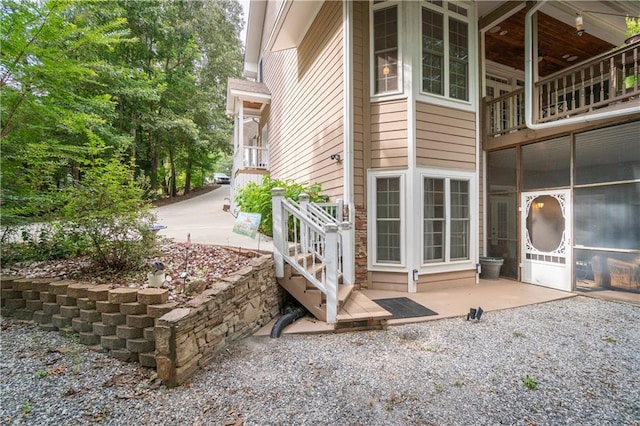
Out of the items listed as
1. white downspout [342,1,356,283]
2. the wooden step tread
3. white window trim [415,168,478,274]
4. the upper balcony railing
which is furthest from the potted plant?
the wooden step tread

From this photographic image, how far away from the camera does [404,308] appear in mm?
4402

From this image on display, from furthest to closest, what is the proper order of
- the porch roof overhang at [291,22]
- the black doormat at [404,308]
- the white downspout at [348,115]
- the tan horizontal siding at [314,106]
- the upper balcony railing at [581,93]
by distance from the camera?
the porch roof overhang at [291,22]
the tan horizontal siding at [314,106]
the white downspout at [348,115]
the upper balcony railing at [581,93]
the black doormat at [404,308]

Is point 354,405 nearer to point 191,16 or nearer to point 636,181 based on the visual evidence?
point 636,181

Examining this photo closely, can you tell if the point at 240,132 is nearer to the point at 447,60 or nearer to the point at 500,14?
the point at 447,60

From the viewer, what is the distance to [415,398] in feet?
7.77

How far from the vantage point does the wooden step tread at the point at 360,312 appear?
3619mm

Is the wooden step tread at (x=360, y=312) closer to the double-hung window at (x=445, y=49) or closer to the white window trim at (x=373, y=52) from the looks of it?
the white window trim at (x=373, y=52)

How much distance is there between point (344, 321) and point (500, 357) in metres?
1.74

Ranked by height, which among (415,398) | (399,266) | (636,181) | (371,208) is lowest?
(415,398)

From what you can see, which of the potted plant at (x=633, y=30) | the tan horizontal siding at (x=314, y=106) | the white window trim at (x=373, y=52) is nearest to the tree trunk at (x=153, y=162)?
the tan horizontal siding at (x=314, y=106)

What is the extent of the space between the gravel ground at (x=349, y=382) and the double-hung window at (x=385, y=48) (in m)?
4.53

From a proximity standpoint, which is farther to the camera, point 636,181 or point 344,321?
point 636,181

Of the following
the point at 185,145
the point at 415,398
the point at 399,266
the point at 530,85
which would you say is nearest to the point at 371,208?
the point at 399,266

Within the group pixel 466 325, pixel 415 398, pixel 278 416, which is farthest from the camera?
pixel 466 325
